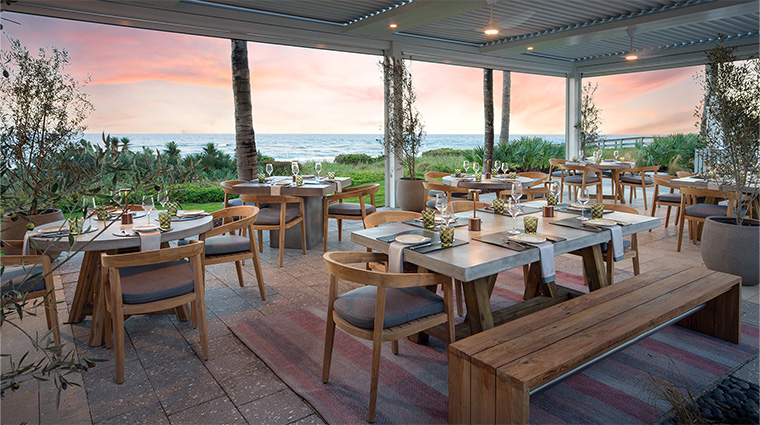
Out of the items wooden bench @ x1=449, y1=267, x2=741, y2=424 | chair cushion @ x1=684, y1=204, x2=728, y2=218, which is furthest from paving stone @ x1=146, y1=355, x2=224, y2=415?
chair cushion @ x1=684, y1=204, x2=728, y2=218

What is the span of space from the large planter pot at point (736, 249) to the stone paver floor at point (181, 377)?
17 centimetres

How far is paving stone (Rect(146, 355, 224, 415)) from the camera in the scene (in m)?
2.53

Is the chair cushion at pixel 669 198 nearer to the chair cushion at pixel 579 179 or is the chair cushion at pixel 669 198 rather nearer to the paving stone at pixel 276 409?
the chair cushion at pixel 579 179

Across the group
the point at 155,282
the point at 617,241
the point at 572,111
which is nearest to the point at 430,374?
the point at 617,241

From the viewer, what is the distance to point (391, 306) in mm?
2502

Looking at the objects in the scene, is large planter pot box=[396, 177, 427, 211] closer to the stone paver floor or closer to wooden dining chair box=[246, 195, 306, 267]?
wooden dining chair box=[246, 195, 306, 267]

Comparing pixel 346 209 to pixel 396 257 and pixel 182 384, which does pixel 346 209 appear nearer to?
pixel 396 257

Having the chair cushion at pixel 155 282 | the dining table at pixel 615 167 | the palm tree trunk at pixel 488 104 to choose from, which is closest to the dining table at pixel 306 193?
the chair cushion at pixel 155 282

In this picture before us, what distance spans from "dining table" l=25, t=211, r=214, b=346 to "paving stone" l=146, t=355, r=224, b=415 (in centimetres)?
65

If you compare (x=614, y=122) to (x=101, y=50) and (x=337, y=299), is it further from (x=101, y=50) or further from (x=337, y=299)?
(x=337, y=299)

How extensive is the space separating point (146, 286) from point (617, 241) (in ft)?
9.72

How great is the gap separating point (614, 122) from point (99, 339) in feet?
55.6

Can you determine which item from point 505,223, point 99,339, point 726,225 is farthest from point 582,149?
point 99,339

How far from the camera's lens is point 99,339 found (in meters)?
3.19
